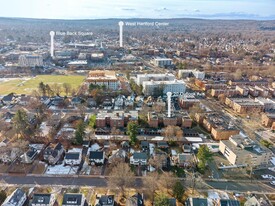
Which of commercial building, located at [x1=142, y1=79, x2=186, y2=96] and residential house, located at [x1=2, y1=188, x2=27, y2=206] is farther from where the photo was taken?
commercial building, located at [x1=142, y1=79, x2=186, y2=96]

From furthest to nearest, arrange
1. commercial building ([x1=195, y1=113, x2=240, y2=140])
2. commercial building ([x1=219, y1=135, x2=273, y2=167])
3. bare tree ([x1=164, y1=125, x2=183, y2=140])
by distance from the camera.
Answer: commercial building ([x1=195, y1=113, x2=240, y2=140]), bare tree ([x1=164, y1=125, x2=183, y2=140]), commercial building ([x1=219, y1=135, x2=273, y2=167])

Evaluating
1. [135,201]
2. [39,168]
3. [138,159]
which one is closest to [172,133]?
[138,159]

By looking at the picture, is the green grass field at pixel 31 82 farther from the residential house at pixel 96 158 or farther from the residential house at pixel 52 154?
the residential house at pixel 96 158

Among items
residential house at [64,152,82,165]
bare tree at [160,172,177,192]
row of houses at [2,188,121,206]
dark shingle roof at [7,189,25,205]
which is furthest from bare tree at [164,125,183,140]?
dark shingle roof at [7,189,25,205]

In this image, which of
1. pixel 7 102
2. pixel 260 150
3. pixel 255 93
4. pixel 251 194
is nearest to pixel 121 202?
pixel 251 194

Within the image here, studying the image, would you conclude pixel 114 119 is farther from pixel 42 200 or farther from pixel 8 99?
pixel 8 99

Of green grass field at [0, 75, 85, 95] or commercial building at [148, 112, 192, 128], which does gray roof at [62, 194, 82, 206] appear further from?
green grass field at [0, 75, 85, 95]

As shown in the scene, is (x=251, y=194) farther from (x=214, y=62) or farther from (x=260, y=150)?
(x=214, y=62)

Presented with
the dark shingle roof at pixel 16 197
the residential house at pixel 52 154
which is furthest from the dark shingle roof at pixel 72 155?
the dark shingle roof at pixel 16 197
